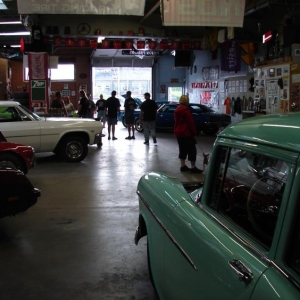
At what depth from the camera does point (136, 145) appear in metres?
14.4

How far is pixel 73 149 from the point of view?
10875mm

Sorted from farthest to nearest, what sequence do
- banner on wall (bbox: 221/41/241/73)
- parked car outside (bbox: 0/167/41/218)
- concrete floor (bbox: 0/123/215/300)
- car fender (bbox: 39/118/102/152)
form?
banner on wall (bbox: 221/41/241/73) → car fender (bbox: 39/118/102/152) → parked car outside (bbox: 0/167/41/218) → concrete floor (bbox: 0/123/215/300)

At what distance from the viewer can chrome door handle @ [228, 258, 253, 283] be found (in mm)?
1778

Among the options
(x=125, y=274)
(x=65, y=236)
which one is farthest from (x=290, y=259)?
(x=65, y=236)

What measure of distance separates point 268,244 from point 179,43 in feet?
56.2

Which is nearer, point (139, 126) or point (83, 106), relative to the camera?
point (83, 106)

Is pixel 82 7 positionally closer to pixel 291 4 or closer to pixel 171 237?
pixel 291 4

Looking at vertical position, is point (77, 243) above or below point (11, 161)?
below

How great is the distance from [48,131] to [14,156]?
2562 mm

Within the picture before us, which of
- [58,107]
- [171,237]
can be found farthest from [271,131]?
[58,107]

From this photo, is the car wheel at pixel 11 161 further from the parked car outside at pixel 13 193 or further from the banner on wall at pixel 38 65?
the banner on wall at pixel 38 65

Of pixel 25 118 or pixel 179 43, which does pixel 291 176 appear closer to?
pixel 25 118

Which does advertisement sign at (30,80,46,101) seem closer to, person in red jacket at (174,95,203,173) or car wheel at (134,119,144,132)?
car wheel at (134,119,144,132)

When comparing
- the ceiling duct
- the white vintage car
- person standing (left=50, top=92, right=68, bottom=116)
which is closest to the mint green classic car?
the white vintage car
